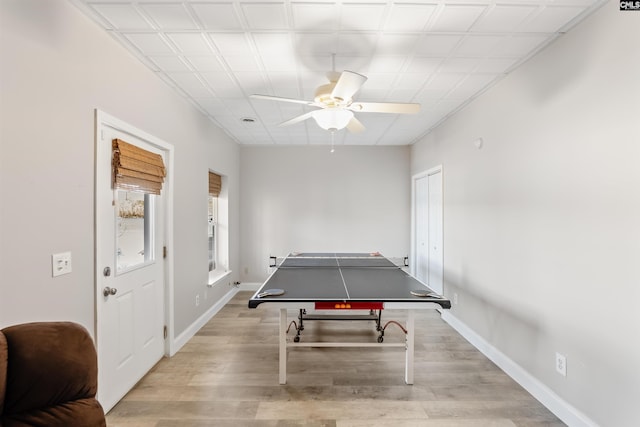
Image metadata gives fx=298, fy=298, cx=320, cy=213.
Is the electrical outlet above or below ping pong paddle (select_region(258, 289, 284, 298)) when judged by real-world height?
below

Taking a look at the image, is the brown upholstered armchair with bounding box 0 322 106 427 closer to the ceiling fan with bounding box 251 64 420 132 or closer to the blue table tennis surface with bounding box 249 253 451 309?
the blue table tennis surface with bounding box 249 253 451 309

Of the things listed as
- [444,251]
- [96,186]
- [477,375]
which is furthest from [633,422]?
[96,186]

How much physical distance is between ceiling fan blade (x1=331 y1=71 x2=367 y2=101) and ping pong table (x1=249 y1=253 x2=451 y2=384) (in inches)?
55.6

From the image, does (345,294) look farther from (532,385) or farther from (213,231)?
(213,231)

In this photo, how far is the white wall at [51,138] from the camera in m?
1.39

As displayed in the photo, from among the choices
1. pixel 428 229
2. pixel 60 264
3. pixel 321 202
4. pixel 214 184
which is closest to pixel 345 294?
pixel 60 264

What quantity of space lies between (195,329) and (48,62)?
2.90 metres

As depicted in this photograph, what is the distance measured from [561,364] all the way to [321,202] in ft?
13.3

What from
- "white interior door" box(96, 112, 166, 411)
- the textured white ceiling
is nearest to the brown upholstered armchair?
"white interior door" box(96, 112, 166, 411)

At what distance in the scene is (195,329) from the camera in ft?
11.5

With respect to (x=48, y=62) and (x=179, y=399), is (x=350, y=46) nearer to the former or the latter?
(x=48, y=62)

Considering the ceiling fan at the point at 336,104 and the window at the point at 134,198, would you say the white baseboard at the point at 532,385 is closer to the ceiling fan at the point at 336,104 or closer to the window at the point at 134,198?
the ceiling fan at the point at 336,104

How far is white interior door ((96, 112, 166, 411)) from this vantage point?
2023mm

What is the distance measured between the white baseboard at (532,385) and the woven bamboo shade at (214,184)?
150 inches
